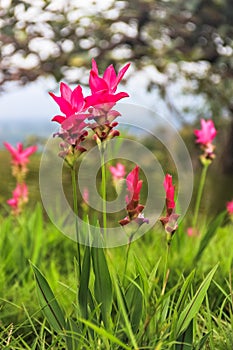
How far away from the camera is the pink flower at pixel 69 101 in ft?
3.81

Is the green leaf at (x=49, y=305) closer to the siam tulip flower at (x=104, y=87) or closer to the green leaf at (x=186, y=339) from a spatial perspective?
the green leaf at (x=186, y=339)

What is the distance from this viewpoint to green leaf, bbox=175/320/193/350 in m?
1.28

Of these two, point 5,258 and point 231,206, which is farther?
point 231,206

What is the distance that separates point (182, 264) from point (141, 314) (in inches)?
42.1

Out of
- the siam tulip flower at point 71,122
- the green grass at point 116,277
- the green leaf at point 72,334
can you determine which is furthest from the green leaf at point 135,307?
the siam tulip flower at point 71,122

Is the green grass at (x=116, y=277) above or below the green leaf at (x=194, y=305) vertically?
below

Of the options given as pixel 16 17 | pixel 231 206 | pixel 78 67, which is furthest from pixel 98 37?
pixel 231 206

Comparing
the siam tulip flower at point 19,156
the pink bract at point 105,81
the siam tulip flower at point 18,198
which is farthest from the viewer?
the siam tulip flower at point 18,198

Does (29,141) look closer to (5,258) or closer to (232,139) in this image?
(232,139)

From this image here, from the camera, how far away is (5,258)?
2377mm

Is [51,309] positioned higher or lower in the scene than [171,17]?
lower

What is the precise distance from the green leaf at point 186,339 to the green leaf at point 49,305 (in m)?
0.24

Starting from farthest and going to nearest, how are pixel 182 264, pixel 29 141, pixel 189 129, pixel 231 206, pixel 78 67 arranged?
pixel 189 129 → pixel 29 141 → pixel 78 67 → pixel 231 206 → pixel 182 264

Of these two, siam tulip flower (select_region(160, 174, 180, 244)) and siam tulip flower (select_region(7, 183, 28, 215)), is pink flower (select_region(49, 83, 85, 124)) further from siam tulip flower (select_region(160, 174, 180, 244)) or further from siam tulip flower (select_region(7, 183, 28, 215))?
siam tulip flower (select_region(7, 183, 28, 215))
